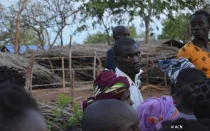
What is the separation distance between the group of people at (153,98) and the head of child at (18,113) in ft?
1.84

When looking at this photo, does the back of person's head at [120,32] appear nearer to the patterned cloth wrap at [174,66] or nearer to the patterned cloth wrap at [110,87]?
the patterned cloth wrap at [174,66]

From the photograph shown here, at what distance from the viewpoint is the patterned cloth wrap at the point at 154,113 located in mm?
2263

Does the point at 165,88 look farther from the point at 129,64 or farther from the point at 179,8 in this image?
the point at 129,64

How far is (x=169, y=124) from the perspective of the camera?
1443mm

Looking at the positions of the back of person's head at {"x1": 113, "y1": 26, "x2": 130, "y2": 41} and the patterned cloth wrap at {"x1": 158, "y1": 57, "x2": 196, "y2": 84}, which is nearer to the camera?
the patterned cloth wrap at {"x1": 158, "y1": 57, "x2": 196, "y2": 84}

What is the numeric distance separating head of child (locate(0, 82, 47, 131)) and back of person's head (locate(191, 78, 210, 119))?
3.56 feet

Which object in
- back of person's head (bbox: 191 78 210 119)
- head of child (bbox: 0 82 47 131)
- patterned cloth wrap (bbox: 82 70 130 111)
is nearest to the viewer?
head of child (bbox: 0 82 47 131)

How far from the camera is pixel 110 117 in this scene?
66.0 inches

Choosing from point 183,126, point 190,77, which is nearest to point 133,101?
point 190,77

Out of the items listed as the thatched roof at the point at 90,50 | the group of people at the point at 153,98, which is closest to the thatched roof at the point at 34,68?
the thatched roof at the point at 90,50

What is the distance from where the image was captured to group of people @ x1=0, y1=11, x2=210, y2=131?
3.36ft

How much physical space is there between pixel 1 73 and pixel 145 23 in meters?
19.1

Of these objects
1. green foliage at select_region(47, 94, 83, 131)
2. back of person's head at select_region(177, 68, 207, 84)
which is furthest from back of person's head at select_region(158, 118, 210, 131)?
green foliage at select_region(47, 94, 83, 131)

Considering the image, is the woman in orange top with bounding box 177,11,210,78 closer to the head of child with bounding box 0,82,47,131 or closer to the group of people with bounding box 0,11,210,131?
the group of people with bounding box 0,11,210,131
